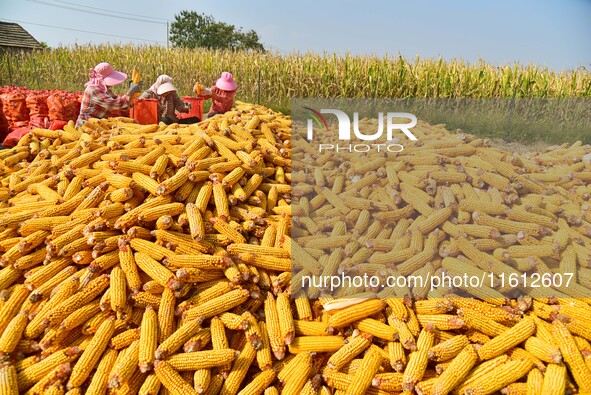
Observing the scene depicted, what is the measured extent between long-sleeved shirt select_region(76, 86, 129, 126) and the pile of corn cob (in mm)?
2536

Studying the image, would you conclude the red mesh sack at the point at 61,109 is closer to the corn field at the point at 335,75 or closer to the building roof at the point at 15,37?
the corn field at the point at 335,75

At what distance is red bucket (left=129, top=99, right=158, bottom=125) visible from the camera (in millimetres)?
6195

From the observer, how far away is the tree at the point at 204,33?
49.5 meters

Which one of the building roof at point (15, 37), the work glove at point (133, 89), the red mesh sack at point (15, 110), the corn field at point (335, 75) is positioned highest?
the building roof at point (15, 37)

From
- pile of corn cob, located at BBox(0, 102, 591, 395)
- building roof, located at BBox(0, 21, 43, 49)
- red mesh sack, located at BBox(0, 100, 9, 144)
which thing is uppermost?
building roof, located at BBox(0, 21, 43, 49)

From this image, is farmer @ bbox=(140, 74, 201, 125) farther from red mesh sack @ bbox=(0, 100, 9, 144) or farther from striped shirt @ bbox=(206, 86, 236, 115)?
red mesh sack @ bbox=(0, 100, 9, 144)

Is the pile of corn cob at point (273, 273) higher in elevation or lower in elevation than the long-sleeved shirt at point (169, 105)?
lower

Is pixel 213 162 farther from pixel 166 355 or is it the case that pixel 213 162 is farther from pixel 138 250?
pixel 166 355

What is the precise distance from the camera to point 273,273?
2.73 meters

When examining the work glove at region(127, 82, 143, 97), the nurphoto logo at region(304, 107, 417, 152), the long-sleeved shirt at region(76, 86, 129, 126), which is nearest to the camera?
the nurphoto logo at region(304, 107, 417, 152)

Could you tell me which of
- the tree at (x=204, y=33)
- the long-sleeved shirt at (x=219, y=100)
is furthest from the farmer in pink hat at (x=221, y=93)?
the tree at (x=204, y=33)

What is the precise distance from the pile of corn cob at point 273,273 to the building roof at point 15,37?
32150 millimetres

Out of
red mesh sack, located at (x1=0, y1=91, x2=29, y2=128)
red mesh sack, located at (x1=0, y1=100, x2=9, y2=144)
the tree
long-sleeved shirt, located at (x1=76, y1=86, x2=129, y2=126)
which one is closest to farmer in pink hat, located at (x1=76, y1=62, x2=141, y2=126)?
long-sleeved shirt, located at (x1=76, y1=86, x2=129, y2=126)

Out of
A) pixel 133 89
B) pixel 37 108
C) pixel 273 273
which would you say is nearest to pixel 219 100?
pixel 133 89
